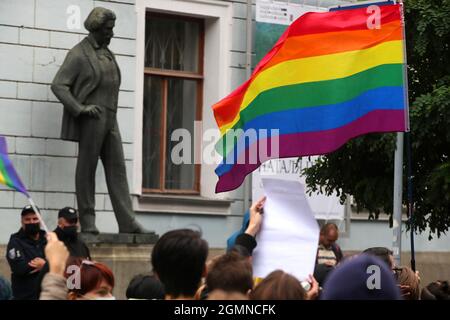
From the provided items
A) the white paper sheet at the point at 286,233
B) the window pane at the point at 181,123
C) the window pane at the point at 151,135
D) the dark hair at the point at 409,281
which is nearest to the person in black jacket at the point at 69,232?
the dark hair at the point at 409,281

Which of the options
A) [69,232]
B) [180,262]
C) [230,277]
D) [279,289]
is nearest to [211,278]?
[230,277]

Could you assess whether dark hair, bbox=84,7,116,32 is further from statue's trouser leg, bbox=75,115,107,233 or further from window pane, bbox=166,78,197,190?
window pane, bbox=166,78,197,190

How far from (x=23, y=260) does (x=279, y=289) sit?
6.51 metres

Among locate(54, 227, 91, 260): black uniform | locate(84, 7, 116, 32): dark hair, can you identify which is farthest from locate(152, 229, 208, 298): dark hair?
locate(84, 7, 116, 32): dark hair

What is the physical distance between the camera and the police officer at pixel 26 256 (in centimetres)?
1139

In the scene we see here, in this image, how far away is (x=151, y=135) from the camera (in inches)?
736

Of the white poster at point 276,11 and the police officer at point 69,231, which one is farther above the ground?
the white poster at point 276,11

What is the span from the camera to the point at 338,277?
504 cm

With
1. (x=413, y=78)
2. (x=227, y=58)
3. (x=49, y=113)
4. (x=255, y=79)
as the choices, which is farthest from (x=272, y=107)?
(x=227, y=58)

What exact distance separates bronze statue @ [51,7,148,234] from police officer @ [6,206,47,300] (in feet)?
14.7

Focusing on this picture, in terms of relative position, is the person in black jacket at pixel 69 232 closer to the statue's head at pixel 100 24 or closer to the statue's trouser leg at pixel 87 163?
the statue's trouser leg at pixel 87 163

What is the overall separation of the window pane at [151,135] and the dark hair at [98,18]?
2550 mm

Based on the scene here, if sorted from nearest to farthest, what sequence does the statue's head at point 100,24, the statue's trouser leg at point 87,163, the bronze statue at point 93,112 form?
the statue's head at point 100,24, the bronze statue at point 93,112, the statue's trouser leg at point 87,163
